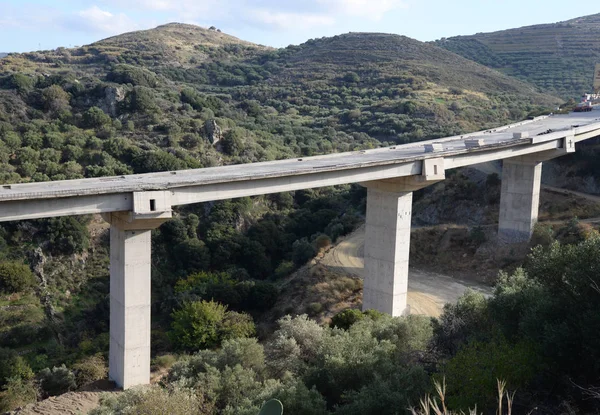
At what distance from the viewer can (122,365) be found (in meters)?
24.6

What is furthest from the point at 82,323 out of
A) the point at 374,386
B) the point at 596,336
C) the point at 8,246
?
the point at 596,336

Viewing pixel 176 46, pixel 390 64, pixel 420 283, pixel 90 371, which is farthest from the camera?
pixel 176 46

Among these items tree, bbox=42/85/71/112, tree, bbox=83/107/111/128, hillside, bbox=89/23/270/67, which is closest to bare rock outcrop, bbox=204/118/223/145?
tree, bbox=83/107/111/128

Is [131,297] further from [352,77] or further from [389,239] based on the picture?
[352,77]

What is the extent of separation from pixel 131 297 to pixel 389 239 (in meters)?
14.3

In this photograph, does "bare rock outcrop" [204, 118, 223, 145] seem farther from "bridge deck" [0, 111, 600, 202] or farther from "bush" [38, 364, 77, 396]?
"bush" [38, 364, 77, 396]

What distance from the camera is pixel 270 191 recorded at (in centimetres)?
2791

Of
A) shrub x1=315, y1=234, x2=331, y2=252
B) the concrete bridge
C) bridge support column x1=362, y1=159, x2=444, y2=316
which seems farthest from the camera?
shrub x1=315, y1=234, x2=331, y2=252

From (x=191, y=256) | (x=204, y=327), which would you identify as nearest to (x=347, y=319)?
(x=204, y=327)

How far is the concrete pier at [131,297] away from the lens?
955 inches

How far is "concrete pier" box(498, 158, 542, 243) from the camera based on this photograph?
42781 millimetres

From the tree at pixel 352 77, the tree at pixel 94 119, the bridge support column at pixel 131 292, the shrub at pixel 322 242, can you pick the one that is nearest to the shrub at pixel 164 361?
the bridge support column at pixel 131 292

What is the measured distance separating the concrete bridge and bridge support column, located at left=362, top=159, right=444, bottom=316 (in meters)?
0.05

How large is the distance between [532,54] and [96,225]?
119 m
